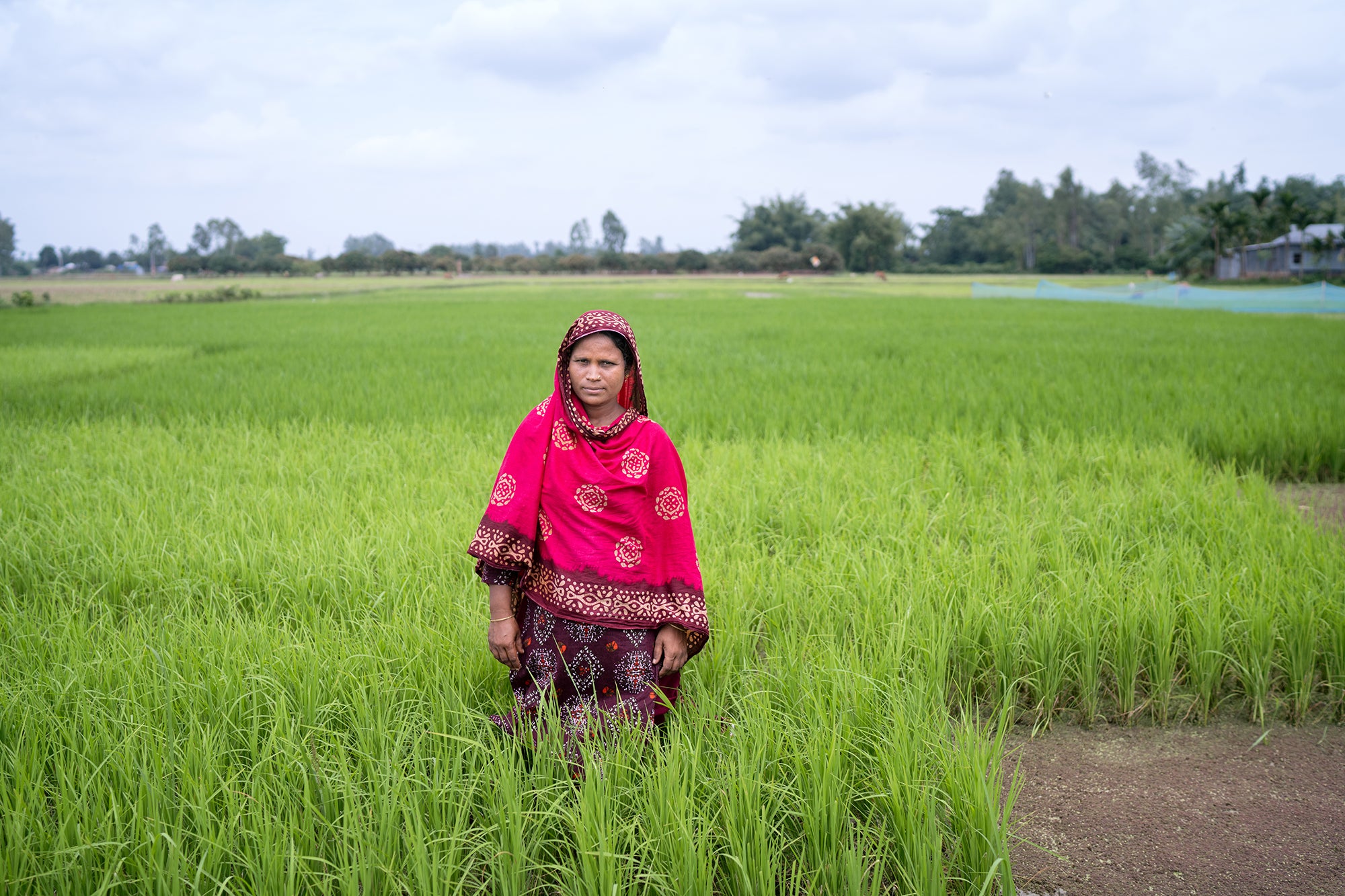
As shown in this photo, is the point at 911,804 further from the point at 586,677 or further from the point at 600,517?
the point at 600,517

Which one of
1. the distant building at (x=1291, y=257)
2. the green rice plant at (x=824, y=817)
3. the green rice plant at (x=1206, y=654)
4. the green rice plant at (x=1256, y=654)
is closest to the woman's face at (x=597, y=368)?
the green rice plant at (x=824, y=817)

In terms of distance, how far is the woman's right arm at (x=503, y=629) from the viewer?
1815mm

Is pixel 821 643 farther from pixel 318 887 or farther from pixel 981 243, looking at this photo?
pixel 981 243

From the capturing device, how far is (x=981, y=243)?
207 feet

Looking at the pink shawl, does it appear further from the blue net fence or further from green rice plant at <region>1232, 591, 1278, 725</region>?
the blue net fence

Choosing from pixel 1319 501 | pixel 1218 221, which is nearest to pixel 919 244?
pixel 1218 221

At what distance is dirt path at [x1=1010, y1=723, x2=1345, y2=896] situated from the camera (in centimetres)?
170

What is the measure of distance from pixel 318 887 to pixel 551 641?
24.6 inches

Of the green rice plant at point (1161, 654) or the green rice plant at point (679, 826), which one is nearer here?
the green rice plant at point (679, 826)

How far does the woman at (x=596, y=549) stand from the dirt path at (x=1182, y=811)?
0.86 metres

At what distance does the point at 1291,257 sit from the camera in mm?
38219

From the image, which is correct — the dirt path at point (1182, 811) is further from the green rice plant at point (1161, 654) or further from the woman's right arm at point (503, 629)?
the woman's right arm at point (503, 629)

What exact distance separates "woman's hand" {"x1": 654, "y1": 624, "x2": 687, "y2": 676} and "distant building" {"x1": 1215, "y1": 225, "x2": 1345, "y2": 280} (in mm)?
41000

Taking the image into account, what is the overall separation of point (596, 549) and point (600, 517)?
A: 71mm
